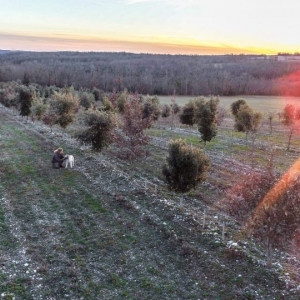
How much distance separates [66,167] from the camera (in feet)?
98.3

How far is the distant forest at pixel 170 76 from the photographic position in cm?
13462

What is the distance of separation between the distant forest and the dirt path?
103 metres

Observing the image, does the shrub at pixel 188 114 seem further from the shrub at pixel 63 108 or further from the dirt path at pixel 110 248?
the dirt path at pixel 110 248

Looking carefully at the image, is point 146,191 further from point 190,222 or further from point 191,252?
point 191,252

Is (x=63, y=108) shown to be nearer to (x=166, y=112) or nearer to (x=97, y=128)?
(x=97, y=128)

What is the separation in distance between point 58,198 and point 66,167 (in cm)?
739

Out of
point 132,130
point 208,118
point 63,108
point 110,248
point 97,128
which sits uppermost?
point 208,118

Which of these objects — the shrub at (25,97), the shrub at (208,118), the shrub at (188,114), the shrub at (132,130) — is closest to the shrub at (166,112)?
the shrub at (188,114)

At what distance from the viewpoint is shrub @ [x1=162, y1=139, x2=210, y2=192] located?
→ 19625 millimetres

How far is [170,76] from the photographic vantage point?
14725 cm

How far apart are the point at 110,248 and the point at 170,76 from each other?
446 feet

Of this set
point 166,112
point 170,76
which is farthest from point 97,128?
point 170,76

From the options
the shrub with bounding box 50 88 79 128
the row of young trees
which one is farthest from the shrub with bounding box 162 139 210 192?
the shrub with bounding box 50 88 79 128

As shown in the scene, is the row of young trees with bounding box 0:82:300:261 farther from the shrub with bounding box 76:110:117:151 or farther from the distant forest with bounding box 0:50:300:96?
the distant forest with bounding box 0:50:300:96
